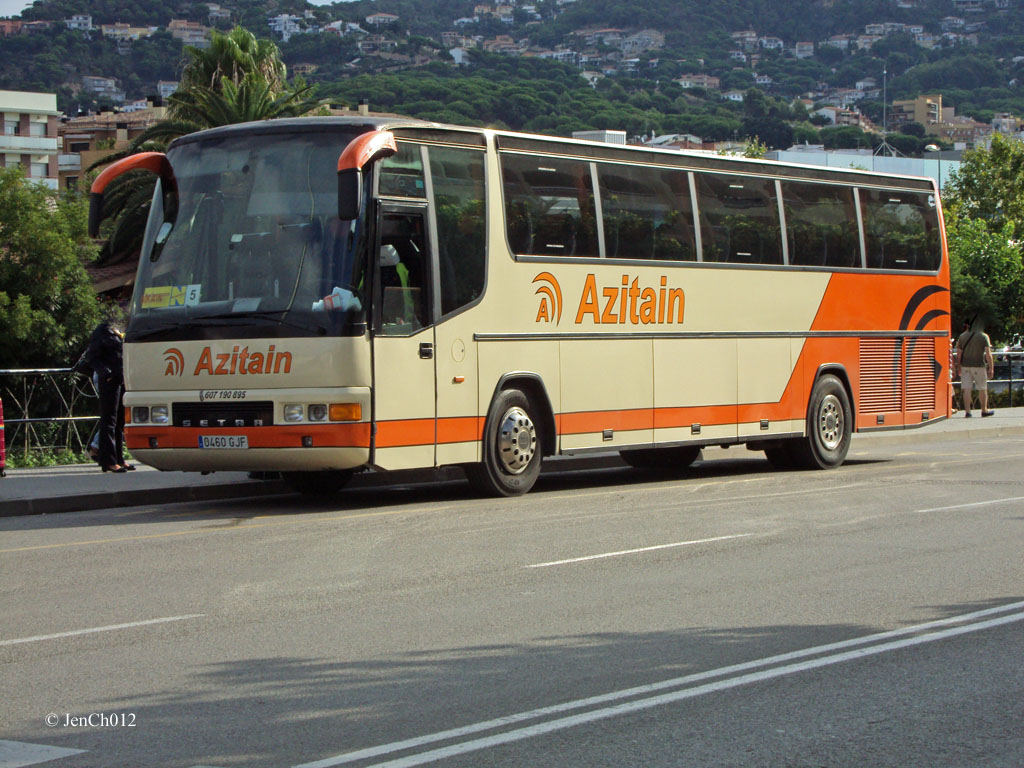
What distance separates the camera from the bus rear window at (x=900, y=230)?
19.6m

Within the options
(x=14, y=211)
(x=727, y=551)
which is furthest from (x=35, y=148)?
(x=727, y=551)

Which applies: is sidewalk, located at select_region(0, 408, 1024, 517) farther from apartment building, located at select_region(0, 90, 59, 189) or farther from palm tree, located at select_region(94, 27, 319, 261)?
apartment building, located at select_region(0, 90, 59, 189)

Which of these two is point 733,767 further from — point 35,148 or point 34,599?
point 35,148

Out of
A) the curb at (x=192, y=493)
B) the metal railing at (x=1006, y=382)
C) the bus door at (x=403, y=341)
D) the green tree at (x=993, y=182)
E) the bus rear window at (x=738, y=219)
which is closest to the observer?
the bus door at (x=403, y=341)

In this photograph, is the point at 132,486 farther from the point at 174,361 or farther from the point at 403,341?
the point at 403,341

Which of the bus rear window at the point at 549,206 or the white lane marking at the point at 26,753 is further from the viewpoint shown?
the bus rear window at the point at 549,206

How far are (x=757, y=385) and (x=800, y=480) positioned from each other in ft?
4.73

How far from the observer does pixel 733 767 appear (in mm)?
5180

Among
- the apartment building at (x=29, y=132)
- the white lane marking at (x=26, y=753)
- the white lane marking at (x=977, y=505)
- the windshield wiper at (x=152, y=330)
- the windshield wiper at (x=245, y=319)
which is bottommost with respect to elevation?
the white lane marking at (x=26, y=753)

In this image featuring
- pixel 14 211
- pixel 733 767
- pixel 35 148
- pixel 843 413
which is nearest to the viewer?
pixel 733 767

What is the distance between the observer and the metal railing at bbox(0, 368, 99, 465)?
18547mm

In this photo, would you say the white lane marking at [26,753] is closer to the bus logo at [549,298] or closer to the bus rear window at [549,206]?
the bus rear window at [549,206]

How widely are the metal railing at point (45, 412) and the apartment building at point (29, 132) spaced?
101 meters

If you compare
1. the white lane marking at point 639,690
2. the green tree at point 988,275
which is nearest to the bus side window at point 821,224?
the white lane marking at point 639,690
